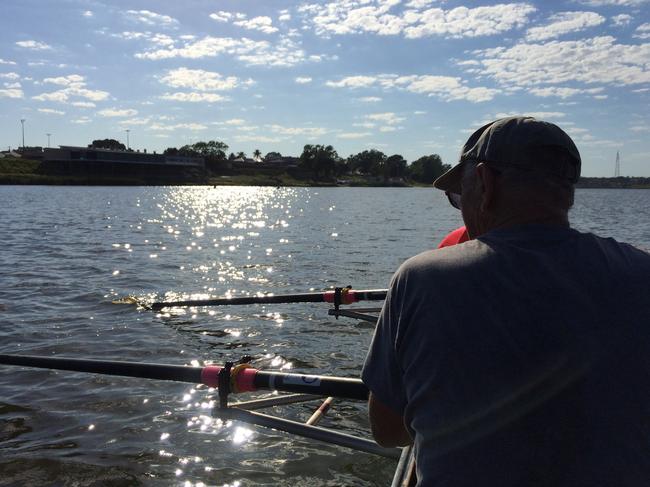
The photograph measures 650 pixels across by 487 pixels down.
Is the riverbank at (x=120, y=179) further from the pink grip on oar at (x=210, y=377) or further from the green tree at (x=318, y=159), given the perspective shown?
the pink grip on oar at (x=210, y=377)

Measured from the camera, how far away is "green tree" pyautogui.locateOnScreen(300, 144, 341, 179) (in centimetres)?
19038

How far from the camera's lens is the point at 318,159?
624ft

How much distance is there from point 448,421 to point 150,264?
63.1 ft

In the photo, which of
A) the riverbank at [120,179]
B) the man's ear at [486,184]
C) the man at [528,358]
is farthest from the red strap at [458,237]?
the riverbank at [120,179]

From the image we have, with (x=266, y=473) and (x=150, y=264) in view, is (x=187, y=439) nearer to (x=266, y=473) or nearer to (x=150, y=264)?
(x=266, y=473)

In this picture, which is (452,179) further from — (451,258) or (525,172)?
(451,258)

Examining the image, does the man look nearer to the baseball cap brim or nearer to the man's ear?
the man's ear

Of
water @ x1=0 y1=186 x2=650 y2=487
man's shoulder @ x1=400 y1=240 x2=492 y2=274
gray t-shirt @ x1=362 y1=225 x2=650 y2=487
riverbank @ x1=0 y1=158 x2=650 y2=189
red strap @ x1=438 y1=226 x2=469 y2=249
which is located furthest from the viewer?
riverbank @ x1=0 y1=158 x2=650 y2=189

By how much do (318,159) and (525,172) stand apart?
19029 cm

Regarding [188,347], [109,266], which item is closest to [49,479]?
[188,347]

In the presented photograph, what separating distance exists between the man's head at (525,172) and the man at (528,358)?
71 millimetres

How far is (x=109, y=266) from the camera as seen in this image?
19.0m

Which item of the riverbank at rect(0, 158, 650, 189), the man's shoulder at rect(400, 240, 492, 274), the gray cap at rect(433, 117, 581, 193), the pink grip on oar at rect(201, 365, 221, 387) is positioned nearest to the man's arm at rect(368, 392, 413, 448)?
the man's shoulder at rect(400, 240, 492, 274)

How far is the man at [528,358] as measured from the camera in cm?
181
